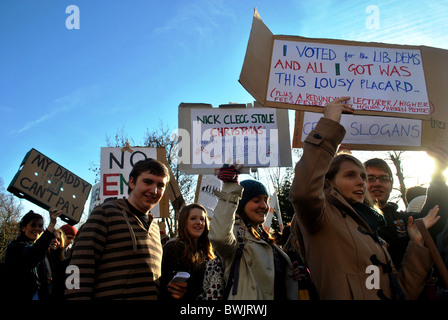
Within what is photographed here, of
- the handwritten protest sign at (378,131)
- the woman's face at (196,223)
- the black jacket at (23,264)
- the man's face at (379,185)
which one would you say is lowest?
the black jacket at (23,264)

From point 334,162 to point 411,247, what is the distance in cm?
77

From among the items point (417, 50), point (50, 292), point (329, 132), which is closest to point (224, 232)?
point (329, 132)

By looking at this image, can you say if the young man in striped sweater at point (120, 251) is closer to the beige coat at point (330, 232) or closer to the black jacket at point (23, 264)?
the beige coat at point (330, 232)

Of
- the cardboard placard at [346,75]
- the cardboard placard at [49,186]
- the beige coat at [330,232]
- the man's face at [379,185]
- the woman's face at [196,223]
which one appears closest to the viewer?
the beige coat at [330,232]

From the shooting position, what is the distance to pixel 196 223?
3514mm

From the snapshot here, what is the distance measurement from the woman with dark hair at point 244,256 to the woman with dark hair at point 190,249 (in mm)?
436

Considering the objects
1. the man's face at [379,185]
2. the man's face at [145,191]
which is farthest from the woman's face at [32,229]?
the man's face at [379,185]

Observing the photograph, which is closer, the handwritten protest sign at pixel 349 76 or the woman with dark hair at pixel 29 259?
the handwritten protest sign at pixel 349 76

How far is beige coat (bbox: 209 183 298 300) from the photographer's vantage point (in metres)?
2.20

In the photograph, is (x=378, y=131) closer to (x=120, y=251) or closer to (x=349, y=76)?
(x=349, y=76)

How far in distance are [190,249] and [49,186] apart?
2.07 metres

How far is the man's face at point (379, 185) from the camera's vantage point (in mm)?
Answer: 3148

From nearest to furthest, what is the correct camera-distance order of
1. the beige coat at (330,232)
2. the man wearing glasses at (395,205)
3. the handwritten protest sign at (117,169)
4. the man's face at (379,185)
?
the beige coat at (330,232), the man wearing glasses at (395,205), the man's face at (379,185), the handwritten protest sign at (117,169)

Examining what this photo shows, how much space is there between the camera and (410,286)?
2.23 meters
